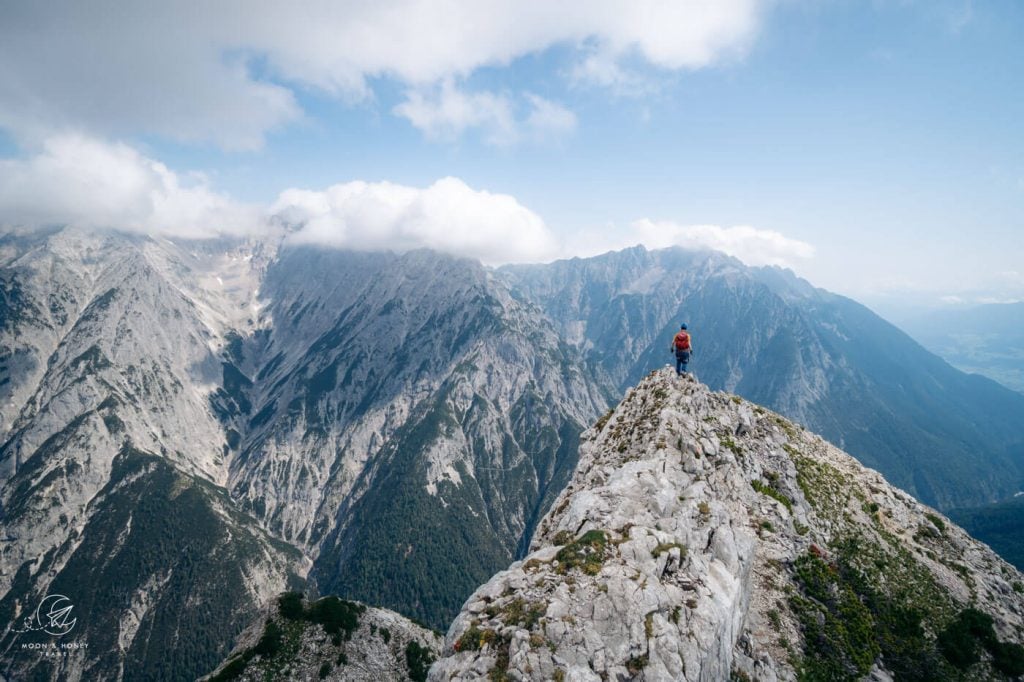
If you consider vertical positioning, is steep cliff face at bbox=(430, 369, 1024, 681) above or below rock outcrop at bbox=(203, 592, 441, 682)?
above

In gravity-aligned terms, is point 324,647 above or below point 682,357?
below

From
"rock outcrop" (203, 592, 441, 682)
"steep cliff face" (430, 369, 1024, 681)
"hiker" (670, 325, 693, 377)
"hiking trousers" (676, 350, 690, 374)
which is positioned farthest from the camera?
"rock outcrop" (203, 592, 441, 682)

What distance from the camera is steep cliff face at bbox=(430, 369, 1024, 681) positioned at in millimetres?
23359

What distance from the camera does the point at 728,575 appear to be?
29.9 metres

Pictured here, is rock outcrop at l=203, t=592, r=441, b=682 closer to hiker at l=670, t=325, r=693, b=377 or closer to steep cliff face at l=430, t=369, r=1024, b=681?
steep cliff face at l=430, t=369, r=1024, b=681

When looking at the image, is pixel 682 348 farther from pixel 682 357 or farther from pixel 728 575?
pixel 728 575

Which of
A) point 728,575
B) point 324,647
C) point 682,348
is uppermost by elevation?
point 682,348

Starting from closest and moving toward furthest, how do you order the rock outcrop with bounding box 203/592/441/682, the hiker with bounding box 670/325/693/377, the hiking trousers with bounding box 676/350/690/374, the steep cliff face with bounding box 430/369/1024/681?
the steep cliff face with bounding box 430/369/1024/681
the hiker with bounding box 670/325/693/377
the hiking trousers with bounding box 676/350/690/374
the rock outcrop with bounding box 203/592/441/682

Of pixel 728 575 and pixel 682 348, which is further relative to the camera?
pixel 682 348

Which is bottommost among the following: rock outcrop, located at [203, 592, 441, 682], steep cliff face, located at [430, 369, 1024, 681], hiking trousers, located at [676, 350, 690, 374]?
rock outcrop, located at [203, 592, 441, 682]

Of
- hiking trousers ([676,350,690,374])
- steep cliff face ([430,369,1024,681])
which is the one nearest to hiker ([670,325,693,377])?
hiking trousers ([676,350,690,374])

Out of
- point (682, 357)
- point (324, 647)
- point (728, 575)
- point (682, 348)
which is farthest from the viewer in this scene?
point (324, 647)

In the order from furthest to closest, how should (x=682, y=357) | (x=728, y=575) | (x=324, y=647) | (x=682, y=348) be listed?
(x=324, y=647) < (x=682, y=357) < (x=682, y=348) < (x=728, y=575)

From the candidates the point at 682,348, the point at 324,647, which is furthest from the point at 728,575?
the point at 324,647
